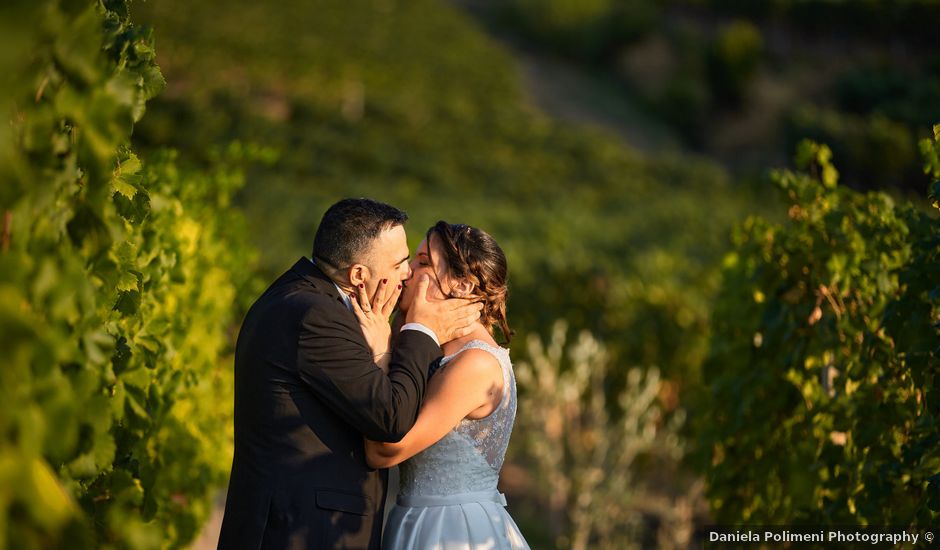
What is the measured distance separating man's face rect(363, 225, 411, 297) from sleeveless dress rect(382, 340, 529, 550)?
0.34 meters

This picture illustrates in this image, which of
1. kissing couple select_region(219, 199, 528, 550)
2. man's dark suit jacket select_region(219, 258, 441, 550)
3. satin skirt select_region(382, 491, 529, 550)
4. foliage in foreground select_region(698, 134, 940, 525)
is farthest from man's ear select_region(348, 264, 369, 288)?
foliage in foreground select_region(698, 134, 940, 525)

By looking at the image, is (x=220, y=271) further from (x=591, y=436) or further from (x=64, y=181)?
(x=591, y=436)

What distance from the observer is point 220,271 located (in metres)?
4.84

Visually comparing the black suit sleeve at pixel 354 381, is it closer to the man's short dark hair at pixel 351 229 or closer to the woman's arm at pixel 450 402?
the woman's arm at pixel 450 402

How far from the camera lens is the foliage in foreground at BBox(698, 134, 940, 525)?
2.89m

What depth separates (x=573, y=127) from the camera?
145ft

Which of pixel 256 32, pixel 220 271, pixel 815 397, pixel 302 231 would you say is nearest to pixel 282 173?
pixel 302 231

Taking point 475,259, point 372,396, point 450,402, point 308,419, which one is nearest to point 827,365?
point 475,259

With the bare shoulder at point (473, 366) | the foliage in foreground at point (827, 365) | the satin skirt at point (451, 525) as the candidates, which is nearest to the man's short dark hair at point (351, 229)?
the bare shoulder at point (473, 366)

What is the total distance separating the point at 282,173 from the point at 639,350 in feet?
73.3

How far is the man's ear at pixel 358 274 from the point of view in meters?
2.81

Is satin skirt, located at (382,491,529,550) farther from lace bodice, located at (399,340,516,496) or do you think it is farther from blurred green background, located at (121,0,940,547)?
blurred green background, located at (121,0,940,547)

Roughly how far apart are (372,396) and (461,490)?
2.18 feet

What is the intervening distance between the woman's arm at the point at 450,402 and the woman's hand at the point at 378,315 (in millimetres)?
187
